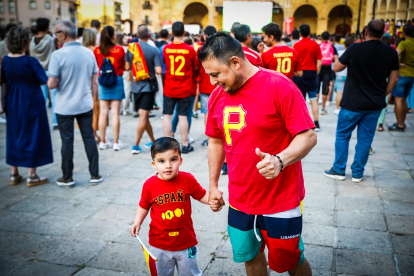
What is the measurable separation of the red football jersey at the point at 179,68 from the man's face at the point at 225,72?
13.9 feet

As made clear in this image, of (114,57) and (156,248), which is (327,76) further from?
(156,248)

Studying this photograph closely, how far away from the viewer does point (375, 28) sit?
15.9 feet

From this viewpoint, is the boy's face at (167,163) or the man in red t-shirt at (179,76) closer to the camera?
the boy's face at (167,163)

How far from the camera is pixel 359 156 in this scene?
202 inches

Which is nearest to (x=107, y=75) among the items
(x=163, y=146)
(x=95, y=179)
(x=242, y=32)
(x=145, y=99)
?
(x=145, y=99)

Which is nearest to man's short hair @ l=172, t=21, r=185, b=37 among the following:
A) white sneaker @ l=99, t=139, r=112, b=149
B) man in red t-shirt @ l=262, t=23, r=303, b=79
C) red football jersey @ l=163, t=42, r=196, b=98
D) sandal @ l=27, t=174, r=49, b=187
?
red football jersey @ l=163, t=42, r=196, b=98

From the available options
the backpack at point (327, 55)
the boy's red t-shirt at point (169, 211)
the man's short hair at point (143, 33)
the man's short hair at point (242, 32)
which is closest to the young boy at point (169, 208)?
the boy's red t-shirt at point (169, 211)

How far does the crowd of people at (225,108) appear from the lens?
2227 mm

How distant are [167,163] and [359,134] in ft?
11.4

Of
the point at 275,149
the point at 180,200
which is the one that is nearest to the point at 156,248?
the point at 180,200

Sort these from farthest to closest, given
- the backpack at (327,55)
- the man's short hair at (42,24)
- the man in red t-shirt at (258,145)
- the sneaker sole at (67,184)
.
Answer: the backpack at (327,55) < the man's short hair at (42,24) < the sneaker sole at (67,184) < the man in red t-shirt at (258,145)

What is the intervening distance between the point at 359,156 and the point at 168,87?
3255 millimetres

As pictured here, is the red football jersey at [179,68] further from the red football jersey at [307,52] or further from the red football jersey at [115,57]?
Answer: the red football jersey at [307,52]

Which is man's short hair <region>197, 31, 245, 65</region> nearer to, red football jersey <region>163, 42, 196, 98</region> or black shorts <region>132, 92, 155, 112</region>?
red football jersey <region>163, 42, 196, 98</region>
